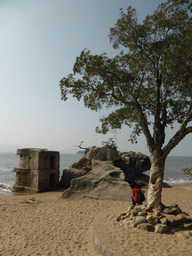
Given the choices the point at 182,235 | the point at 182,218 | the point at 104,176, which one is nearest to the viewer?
the point at 182,235

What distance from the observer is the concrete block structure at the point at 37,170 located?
2070 centimetres

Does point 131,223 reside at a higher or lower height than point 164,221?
lower

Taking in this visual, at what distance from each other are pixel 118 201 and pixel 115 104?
7037mm

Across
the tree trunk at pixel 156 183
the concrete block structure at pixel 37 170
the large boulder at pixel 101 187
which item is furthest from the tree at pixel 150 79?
the concrete block structure at pixel 37 170

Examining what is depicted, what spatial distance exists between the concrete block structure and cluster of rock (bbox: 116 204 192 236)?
512 inches

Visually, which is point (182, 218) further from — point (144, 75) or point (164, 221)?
point (144, 75)

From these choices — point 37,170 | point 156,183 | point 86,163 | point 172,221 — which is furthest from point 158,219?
point 86,163

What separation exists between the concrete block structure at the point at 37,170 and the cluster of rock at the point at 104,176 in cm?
168

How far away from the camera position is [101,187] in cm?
1599

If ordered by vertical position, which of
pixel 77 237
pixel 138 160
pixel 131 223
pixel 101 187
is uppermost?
pixel 138 160

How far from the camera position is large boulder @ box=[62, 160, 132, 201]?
49.6 feet

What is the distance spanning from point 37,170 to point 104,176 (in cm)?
756

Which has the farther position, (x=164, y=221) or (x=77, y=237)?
(x=77, y=237)

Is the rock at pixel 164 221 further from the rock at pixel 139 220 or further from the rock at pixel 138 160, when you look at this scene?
the rock at pixel 138 160
